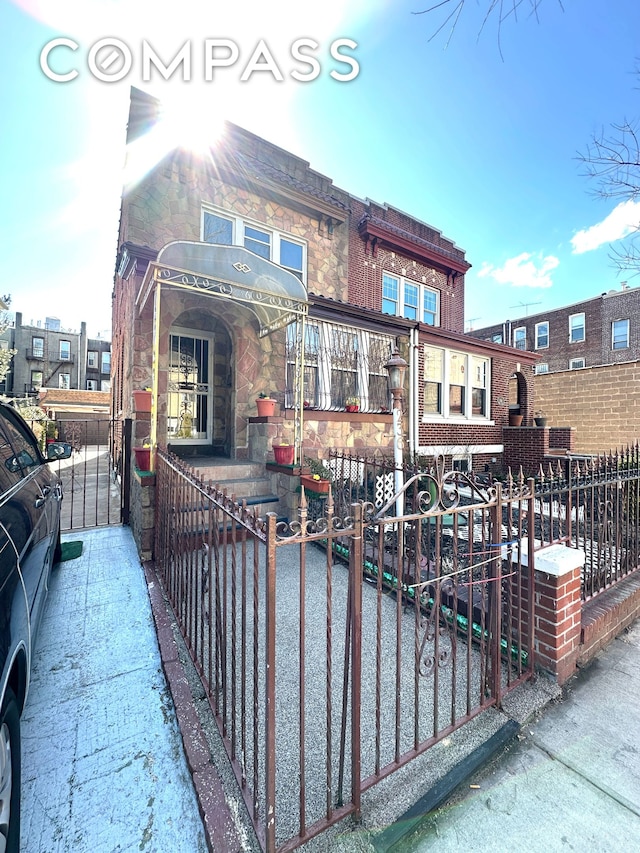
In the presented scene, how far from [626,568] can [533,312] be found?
2613 cm

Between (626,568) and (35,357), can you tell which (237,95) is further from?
(35,357)

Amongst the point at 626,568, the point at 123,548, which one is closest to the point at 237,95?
the point at 123,548

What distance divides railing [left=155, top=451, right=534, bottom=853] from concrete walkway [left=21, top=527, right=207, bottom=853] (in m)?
0.28

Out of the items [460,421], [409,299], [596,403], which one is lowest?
[460,421]

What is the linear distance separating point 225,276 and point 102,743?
515 centimetres

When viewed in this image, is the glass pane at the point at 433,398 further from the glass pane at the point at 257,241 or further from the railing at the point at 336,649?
the railing at the point at 336,649

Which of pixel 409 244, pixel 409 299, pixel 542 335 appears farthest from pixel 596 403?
pixel 542 335

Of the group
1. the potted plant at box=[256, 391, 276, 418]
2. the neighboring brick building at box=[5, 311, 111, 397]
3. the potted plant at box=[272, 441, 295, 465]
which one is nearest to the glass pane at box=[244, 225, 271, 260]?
the potted plant at box=[256, 391, 276, 418]

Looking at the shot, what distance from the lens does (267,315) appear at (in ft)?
22.2

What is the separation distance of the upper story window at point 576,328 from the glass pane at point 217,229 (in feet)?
76.8

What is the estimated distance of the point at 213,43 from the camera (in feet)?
12.7

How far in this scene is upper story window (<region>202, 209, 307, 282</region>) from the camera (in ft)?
24.0

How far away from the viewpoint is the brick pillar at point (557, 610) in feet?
8.10

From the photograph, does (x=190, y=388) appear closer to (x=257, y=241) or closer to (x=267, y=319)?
(x=267, y=319)
